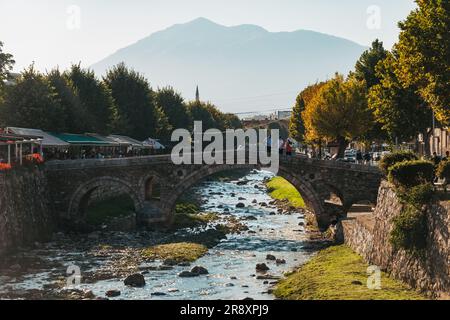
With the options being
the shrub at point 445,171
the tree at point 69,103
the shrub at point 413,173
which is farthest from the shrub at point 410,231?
the tree at point 69,103

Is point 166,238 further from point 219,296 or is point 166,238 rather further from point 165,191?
point 219,296

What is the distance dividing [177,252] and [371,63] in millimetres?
37256

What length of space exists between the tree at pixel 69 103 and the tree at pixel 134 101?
1660cm

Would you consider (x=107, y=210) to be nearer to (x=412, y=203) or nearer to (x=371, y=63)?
(x=371, y=63)

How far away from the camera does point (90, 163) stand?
69125 mm

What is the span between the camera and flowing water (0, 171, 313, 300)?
41281 millimetres

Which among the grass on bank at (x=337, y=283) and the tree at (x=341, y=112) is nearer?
the grass on bank at (x=337, y=283)

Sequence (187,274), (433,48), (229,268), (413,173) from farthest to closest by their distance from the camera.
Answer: (229,268), (187,274), (433,48), (413,173)

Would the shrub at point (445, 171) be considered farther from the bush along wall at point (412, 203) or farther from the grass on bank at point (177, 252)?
the grass on bank at point (177, 252)

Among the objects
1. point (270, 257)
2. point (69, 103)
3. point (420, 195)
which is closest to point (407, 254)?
point (420, 195)

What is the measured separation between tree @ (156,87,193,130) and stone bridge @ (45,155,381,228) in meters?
56.2

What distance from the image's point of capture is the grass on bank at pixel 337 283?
1329 inches

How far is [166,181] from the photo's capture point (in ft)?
236
